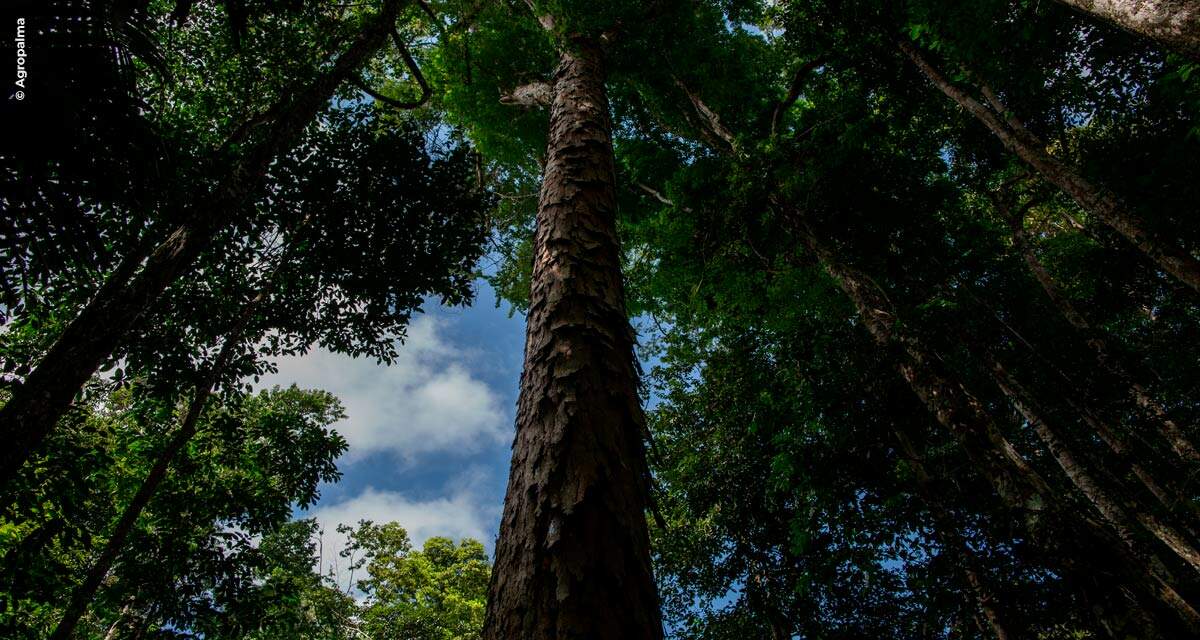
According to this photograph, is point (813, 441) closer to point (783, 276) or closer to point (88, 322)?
point (783, 276)

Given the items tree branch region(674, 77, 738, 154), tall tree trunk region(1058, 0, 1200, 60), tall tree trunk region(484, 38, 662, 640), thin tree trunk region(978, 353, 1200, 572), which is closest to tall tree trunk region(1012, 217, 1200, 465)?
thin tree trunk region(978, 353, 1200, 572)

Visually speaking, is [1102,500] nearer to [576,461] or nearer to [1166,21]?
[1166,21]

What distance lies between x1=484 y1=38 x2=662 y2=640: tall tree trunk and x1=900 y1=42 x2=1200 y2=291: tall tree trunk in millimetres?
7387

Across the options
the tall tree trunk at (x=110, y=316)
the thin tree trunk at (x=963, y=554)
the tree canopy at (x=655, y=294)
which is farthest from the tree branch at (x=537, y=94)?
the thin tree trunk at (x=963, y=554)

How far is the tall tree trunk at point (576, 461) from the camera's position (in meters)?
1.16

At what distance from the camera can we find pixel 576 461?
1487 millimetres

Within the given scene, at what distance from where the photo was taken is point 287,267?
6.92 meters

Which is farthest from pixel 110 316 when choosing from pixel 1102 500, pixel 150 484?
pixel 1102 500

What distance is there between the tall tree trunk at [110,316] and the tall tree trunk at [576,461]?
330 cm

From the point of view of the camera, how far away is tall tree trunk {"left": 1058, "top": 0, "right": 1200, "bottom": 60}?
2.91 metres

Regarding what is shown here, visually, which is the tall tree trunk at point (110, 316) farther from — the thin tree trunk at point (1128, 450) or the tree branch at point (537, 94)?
the thin tree trunk at point (1128, 450)

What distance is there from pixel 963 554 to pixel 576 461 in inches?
384

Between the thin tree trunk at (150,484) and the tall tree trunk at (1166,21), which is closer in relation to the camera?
the tall tree trunk at (1166,21)

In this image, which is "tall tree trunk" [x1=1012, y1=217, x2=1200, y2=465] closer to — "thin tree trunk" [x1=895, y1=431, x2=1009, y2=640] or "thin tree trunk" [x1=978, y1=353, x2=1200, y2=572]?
"thin tree trunk" [x1=978, y1=353, x2=1200, y2=572]
